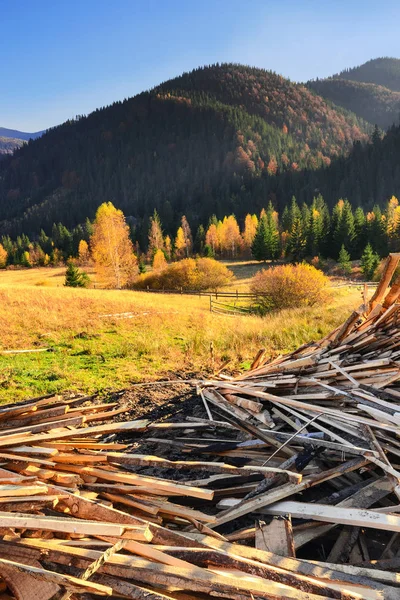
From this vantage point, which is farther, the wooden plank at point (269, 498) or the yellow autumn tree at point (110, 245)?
the yellow autumn tree at point (110, 245)

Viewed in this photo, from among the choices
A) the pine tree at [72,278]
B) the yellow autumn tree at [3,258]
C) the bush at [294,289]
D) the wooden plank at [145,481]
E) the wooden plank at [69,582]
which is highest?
the yellow autumn tree at [3,258]

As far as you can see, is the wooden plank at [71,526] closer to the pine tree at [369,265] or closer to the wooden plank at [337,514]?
the wooden plank at [337,514]

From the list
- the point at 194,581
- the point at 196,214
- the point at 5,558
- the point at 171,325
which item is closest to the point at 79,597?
the point at 5,558

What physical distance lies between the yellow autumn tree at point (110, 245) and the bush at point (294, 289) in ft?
61.9

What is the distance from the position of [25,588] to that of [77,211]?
15733 cm

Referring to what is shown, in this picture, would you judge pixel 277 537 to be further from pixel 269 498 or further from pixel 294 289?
pixel 294 289

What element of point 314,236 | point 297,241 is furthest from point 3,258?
point 314,236

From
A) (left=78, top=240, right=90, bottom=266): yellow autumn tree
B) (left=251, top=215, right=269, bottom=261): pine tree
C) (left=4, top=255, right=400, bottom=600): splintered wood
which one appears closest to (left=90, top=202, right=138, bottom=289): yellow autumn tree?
(left=4, top=255, right=400, bottom=600): splintered wood

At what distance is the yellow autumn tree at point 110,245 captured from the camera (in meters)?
39.3

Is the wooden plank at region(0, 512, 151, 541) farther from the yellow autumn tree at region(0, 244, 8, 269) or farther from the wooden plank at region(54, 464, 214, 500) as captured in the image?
the yellow autumn tree at region(0, 244, 8, 269)

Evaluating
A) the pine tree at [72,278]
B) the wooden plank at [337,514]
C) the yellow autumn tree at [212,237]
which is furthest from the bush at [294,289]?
the yellow autumn tree at [212,237]

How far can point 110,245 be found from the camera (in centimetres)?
3944

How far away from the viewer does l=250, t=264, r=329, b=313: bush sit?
27.2m

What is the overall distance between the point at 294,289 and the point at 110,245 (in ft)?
71.6
